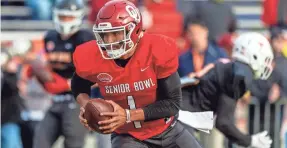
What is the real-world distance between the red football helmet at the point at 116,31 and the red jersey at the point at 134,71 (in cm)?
9

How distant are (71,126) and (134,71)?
7.89 ft

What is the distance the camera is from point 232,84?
6.94 meters

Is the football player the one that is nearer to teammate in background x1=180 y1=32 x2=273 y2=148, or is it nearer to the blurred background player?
teammate in background x1=180 y1=32 x2=273 y2=148

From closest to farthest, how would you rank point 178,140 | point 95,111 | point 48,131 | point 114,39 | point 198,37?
point 95,111 → point 114,39 → point 178,140 → point 48,131 → point 198,37

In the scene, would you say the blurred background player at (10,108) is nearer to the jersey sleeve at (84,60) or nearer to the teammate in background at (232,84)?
the teammate in background at (232,84)

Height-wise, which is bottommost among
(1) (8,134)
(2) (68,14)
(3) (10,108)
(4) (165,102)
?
(1) (8,134)

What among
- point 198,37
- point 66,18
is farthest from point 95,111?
point 198,37

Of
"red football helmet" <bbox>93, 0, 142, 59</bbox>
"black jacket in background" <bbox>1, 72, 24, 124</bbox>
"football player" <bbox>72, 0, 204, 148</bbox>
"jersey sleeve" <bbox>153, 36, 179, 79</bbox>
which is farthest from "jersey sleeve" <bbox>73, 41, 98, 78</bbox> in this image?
"black jacket in background" <bbox>1, 72, 24, 124</bbox>

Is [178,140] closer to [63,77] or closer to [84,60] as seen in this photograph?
[84,60]

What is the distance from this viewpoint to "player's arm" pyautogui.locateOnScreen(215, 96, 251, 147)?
6871 millimetres

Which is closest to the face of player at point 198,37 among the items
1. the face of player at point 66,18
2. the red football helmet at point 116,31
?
the face of player at point 66,18

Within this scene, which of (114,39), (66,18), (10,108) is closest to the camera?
(114,39)

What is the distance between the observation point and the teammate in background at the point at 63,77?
793 cm

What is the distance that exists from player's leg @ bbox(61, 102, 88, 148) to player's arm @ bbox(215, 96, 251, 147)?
1.54 meters
